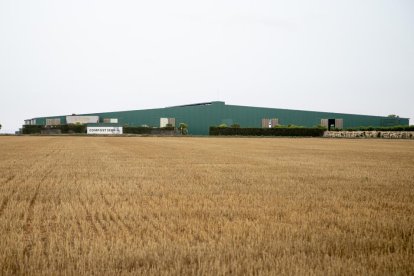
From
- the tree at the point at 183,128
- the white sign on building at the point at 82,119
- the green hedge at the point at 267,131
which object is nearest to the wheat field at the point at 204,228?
the green hedge at the point at 267,131

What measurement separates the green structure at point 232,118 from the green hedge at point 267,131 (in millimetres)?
7041

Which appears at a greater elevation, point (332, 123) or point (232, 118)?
point (232, 118)

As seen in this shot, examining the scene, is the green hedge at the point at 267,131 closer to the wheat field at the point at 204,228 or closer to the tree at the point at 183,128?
the tree at the point at 183,128

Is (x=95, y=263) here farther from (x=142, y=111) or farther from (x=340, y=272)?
(x=142, y=111)

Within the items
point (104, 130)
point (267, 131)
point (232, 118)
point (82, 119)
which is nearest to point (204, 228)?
point (267, 131)

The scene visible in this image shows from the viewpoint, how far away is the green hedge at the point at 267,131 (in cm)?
5500

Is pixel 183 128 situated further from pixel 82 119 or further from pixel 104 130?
pixel 82 119

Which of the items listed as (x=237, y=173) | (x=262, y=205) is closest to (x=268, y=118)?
(x=237, y=173)

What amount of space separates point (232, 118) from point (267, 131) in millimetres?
8451

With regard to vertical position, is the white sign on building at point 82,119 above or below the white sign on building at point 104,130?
above

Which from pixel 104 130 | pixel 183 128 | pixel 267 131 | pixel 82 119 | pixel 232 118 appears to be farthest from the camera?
pixel 82 119

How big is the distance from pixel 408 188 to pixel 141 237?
18.0 ft

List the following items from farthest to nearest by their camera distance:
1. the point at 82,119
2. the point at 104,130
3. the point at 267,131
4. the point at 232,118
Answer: the point at 82,119 → the point at 232,118 → the point at 267,131 → the point at 104,130

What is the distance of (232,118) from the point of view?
62312 mm
